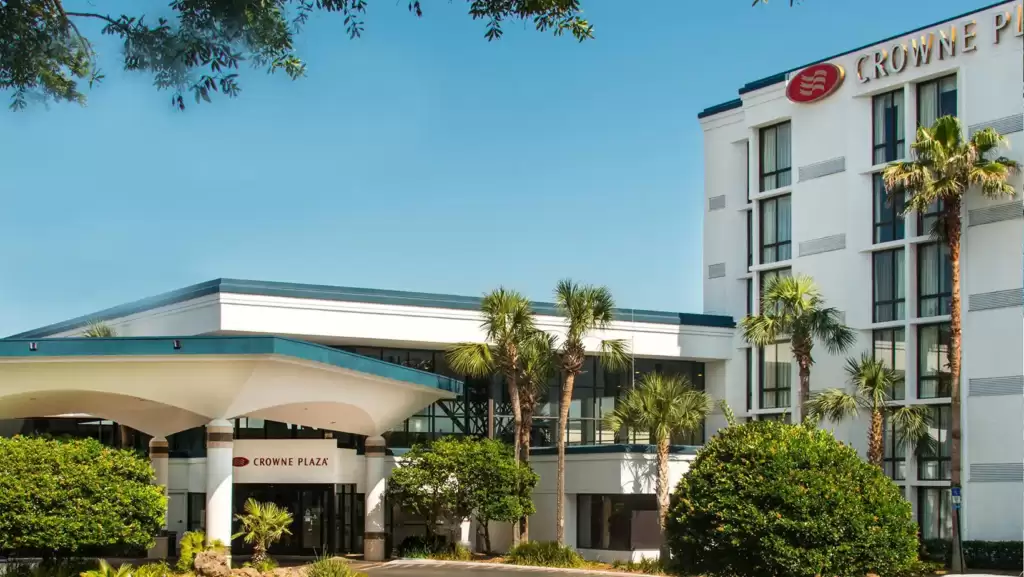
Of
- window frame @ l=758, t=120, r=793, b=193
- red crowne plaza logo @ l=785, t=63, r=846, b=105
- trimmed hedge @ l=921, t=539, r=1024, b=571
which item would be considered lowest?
trimmed hedge @ l=921, t=539, r=1024, b=571

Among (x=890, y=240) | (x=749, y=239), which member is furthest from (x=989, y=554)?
(x=749, y=239)

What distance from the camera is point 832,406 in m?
43.8

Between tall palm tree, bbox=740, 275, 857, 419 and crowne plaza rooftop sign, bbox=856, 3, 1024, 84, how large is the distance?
24.9ft

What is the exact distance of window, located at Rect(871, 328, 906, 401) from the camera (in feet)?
147

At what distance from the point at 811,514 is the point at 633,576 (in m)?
11.4

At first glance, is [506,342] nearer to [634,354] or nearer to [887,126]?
[634,354]

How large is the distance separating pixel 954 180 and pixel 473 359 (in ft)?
52.2

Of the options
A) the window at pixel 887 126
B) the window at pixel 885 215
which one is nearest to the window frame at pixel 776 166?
the window at pixel 887 126

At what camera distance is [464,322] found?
1887 inches

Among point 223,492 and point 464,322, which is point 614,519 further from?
point 223,492

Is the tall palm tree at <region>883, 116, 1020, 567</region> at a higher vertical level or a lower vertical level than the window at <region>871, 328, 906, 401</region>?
higher

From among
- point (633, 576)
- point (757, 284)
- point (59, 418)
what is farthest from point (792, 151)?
point (59, 418)

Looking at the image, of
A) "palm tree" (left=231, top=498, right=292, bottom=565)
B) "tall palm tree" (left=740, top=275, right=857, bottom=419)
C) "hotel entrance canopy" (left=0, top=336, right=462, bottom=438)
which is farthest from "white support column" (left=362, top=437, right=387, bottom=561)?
"tall palm tree" (left=740, top=275, right=857, bottom=419)

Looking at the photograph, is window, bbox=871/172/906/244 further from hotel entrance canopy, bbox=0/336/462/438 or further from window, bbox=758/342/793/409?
hotel entrance canopy, bbox=0/336/462/438
